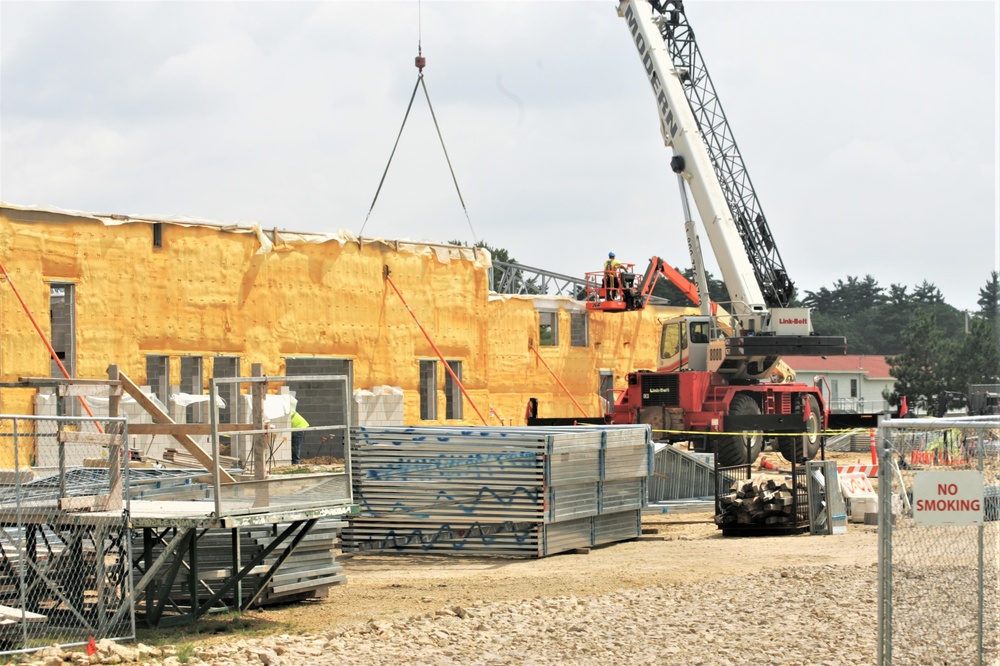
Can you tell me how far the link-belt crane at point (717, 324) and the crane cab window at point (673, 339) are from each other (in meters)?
0.02

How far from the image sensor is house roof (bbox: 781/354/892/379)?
7494 cm

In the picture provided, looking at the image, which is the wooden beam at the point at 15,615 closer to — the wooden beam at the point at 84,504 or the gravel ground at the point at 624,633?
the wooden beam at the point at 84,504

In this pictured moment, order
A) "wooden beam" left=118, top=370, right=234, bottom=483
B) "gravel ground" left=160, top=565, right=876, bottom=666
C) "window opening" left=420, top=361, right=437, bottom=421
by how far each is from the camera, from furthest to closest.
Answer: "window opening" left=420, top=361, right=437, bottom=421, "wooden beam" left=118, top=370, right=234, bottom=483, "gravel ground" left=160, top=565, right=876, bottom=666

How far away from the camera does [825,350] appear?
2806 centimetres

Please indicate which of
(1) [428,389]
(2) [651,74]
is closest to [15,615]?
(1) [428,389]

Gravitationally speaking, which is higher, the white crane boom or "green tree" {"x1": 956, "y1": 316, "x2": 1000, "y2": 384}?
the white crane boom

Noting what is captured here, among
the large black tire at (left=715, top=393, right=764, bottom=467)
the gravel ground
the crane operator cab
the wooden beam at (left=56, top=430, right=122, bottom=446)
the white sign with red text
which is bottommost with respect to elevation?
the gravel ground

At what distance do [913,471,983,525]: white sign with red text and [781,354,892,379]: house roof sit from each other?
65161mm

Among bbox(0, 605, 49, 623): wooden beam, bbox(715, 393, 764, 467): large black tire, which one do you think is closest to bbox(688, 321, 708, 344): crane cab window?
bbox(715, 393, 764, 467): large black tire

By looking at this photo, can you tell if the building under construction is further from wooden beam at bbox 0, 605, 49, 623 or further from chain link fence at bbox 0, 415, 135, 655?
wooden beam at bbox 0, 605, 49, 623

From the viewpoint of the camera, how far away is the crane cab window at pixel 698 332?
29.0m

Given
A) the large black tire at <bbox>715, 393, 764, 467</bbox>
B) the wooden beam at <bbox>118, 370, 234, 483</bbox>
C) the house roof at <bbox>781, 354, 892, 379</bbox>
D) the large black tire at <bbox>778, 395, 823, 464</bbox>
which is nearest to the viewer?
the wooden beam at <bbox>118, 370, 234, 483</bbox>

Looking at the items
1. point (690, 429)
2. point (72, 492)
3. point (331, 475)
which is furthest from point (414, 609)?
point (690, 429)

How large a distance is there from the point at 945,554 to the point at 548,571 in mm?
4545
